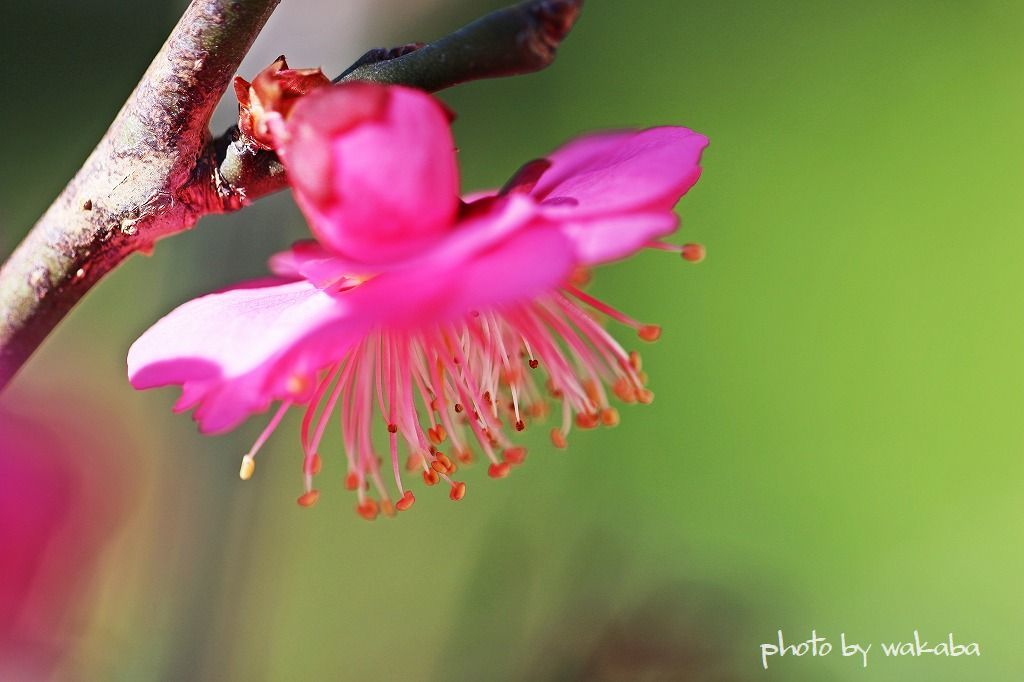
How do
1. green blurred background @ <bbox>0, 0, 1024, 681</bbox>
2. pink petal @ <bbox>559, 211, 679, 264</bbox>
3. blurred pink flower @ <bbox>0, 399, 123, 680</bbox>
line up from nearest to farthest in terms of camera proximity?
pink petal @ <bbox>559, 211, 679, 264</bbox> → blurred pink flower @ <bbox>0, 399, 123, 680</bbox> → green blurred background @ <bbox>0, 0, 1024, 681</bbox>

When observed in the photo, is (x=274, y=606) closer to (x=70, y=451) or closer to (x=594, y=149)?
(x=70, y=451)

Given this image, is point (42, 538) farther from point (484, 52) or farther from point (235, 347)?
point (484, 52)

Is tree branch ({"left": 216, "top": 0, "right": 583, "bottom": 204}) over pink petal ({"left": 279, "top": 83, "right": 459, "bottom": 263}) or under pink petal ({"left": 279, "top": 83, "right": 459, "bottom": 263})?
over

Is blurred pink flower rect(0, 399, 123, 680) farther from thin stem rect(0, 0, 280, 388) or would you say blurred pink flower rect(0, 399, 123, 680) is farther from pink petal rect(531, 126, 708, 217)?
pink petal rect(531, 126, 708, 217)

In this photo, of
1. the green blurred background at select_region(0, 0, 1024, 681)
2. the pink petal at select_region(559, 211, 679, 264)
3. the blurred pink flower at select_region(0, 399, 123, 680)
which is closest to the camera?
the pink petal at select_region(559, 211, 679, 264)

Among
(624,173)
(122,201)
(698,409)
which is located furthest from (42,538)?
(698,409)

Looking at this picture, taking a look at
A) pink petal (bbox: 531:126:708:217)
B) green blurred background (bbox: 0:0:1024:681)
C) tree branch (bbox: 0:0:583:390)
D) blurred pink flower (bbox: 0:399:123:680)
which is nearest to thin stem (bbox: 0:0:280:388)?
tree branch (bbox: 0:0:583:390)

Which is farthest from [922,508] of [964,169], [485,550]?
[485,550]

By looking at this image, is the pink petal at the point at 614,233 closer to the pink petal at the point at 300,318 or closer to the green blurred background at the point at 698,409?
the pink petal at the point at 300,318
